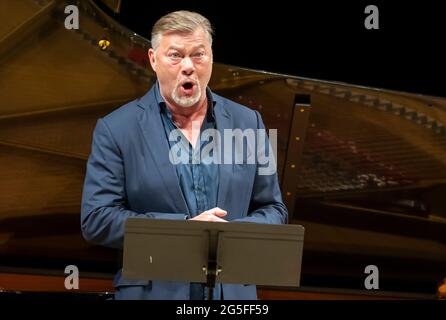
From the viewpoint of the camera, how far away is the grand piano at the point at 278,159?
3.75m

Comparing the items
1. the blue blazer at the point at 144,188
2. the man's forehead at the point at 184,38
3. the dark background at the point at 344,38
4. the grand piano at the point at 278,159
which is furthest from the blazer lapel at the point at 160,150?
the dark background at the point at 344,38

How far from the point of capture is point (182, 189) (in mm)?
2902

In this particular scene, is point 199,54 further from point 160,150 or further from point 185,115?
point 160,150

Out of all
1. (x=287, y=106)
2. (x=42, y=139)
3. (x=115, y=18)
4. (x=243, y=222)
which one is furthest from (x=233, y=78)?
(x=243, y=222)

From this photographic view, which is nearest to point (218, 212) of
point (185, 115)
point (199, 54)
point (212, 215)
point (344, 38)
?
point (212, 215)

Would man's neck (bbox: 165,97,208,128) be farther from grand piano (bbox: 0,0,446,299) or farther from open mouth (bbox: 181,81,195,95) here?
grand piano (bbox: 0,0,446,299)

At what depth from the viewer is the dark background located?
4.50 meters

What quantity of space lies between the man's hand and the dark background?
6.20 ft

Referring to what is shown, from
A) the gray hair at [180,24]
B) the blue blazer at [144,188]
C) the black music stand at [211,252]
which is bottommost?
the black music stand at [211,252]

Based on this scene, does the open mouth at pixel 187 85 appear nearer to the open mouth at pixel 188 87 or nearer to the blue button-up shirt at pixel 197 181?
the open mouth at pixel 188 87

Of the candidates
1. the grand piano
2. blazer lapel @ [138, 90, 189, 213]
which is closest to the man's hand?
blazer lapel @ [138, 90, 189, 213]

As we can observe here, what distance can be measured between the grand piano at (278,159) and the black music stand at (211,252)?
3.63 ft

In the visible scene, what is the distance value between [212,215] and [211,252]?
0.15 metres

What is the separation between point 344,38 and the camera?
4570 millimetres
